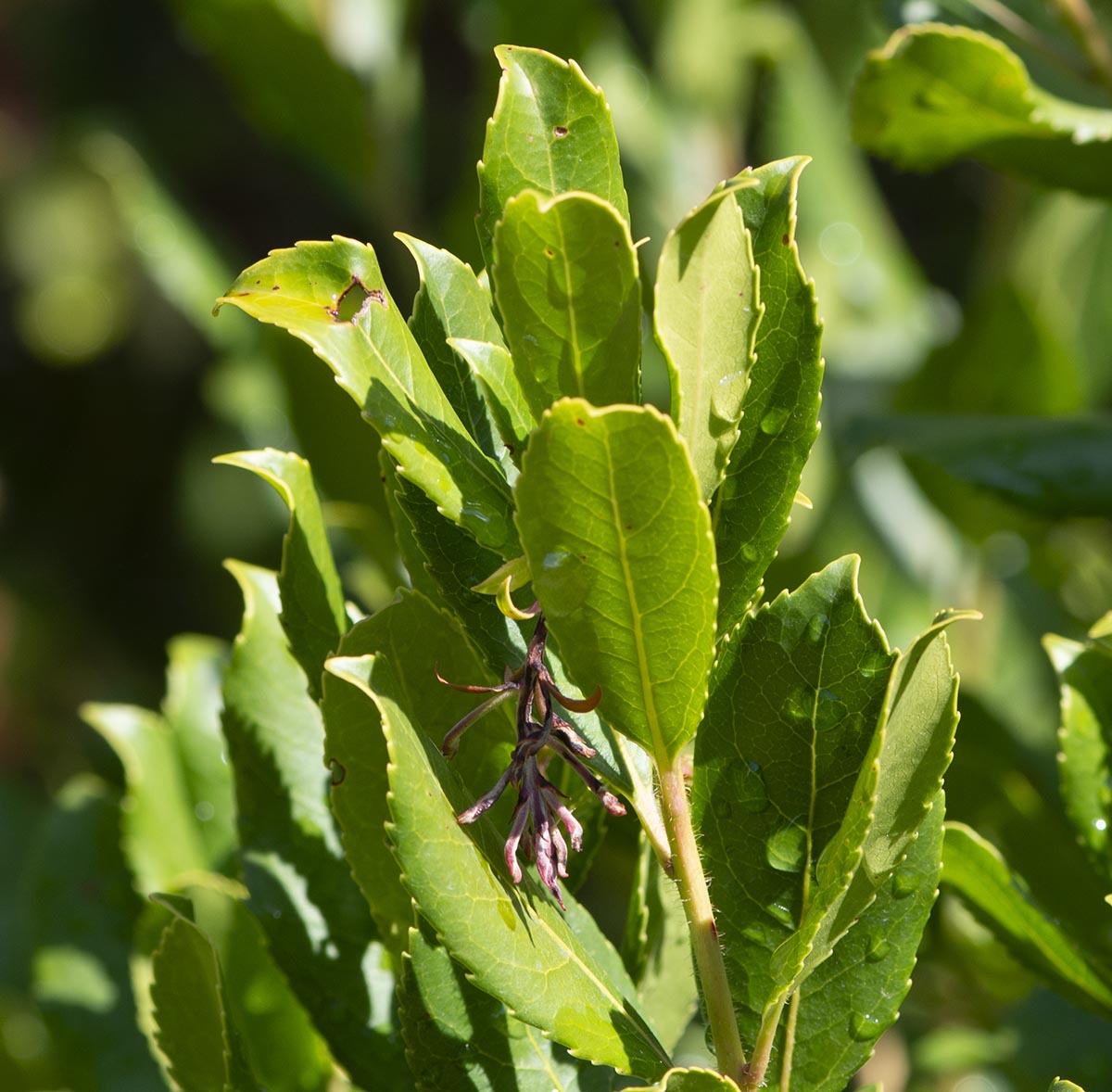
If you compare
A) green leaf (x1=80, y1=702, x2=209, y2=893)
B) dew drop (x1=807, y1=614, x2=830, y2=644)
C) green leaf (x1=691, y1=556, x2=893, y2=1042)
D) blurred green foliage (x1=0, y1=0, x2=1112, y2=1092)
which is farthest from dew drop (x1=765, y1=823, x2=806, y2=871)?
green leaf (x1=80, y1=702, x2=209, y2=893)

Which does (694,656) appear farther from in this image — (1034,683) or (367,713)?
(1034,683)

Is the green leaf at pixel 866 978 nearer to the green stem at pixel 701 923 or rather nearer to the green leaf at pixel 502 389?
the green stem at pixel 701 923

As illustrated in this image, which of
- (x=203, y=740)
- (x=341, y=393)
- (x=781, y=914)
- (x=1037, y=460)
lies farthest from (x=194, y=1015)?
A: (x=341, y=393)

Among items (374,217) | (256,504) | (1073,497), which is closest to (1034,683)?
(1073,497)

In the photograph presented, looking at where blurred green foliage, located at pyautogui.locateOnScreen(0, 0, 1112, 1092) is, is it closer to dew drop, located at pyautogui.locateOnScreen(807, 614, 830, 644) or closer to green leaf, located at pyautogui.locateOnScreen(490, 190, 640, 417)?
dew drop, located at pyautogui.locateOnScreen(807, 614, 830, 644)

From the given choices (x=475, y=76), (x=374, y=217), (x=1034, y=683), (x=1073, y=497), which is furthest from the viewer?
(x=475, y=76)

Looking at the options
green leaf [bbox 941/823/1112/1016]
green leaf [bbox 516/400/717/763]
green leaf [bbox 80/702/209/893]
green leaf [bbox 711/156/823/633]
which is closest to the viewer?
green leaf [bbox 516/400/717/763]
